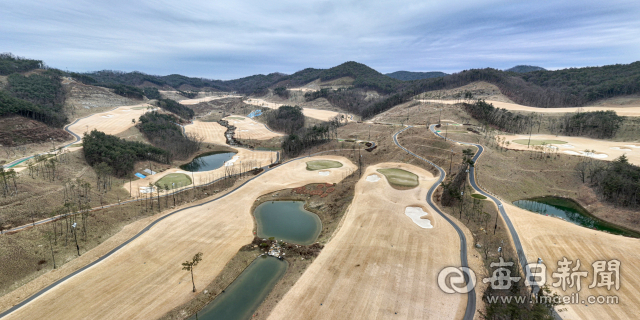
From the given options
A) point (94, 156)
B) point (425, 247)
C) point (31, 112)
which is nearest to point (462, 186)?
point (425, 247)

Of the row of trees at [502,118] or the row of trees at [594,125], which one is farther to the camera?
the row of trees at [502,118]

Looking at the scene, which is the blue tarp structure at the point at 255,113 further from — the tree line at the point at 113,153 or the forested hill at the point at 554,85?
the tree line at the point at 113,153

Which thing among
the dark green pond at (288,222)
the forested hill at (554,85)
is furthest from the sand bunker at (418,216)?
the forested hill at (554,85)

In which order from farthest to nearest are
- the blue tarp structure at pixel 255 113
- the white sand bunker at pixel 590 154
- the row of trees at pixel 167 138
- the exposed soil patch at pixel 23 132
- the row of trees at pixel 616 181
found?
1. the blue tarp structure at pixel 255 113
2. the row of trees at pixel 167 138
3. the exposed soil patch at pixel 23 132
4. the white sand bunker at pixel 590 154
5. the row of trees at pixel 616 181

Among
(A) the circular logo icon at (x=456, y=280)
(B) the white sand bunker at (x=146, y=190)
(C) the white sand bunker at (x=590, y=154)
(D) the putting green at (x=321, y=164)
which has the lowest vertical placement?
(A) the circular logo icon at (x=456, y=280)

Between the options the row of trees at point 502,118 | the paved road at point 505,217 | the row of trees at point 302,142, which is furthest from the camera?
the row of trees at point 502,118

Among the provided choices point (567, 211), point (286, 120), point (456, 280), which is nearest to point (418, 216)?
point (456, 280)

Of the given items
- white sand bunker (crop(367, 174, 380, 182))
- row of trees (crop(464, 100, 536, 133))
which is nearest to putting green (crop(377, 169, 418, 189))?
white sand bunker (crop(367, 174, 380, 182))
